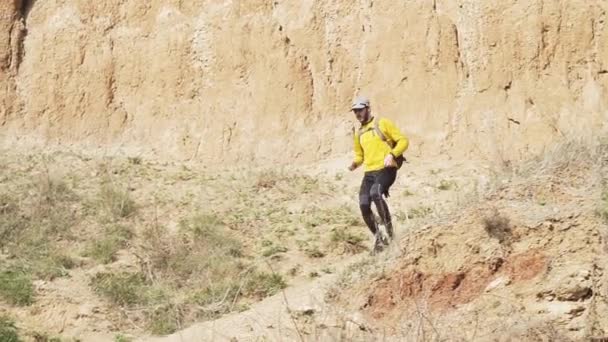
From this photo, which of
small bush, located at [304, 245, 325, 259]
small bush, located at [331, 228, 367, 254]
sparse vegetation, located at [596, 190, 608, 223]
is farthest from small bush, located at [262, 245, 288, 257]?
sparse vegetation, located at [596, 190, 608, 223]

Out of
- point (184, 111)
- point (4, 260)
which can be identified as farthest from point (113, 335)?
point (184, 111)

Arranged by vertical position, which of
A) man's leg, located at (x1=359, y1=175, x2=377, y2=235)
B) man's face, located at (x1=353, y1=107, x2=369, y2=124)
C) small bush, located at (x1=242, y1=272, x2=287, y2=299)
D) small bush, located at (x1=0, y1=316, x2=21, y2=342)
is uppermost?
man's face, located at (x1=353, y1=107, x2=369, y2=124)

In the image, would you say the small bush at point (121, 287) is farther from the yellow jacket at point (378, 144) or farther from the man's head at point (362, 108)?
the man's head at point (362, 108)

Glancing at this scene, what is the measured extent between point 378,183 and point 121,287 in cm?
257

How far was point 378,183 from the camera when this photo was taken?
294 inches

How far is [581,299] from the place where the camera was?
17.4ft

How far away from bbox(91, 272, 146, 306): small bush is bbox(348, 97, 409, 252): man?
7.18ft

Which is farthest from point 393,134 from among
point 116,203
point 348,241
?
point 116,203

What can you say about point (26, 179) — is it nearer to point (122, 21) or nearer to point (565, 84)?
point (122, 21)

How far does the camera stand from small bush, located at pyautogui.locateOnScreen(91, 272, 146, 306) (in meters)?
8.27

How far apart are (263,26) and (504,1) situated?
3.43 metres

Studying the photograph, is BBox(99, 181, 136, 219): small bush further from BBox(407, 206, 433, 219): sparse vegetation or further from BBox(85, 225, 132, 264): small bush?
BBox(407, 206, 433, 219): sparse vegetation

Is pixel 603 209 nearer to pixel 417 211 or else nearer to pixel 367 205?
pixel 367 205

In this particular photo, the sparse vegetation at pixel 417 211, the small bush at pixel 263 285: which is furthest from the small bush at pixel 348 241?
the small bush at pixel 263 285
